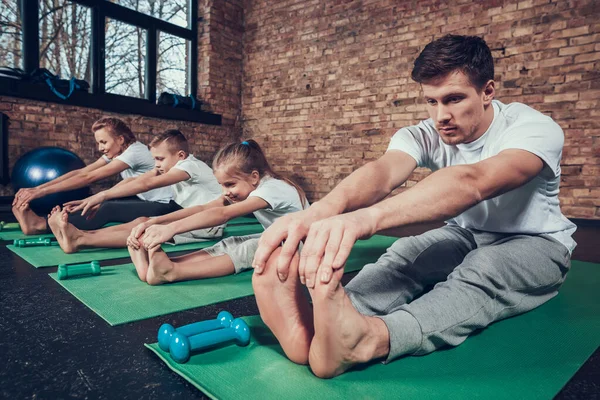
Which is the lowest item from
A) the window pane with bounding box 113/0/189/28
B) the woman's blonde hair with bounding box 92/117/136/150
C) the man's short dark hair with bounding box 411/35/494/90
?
the man's short dark hair with bounding box 411/35/494/90

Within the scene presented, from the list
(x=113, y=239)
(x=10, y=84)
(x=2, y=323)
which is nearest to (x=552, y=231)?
(x=2, y=323)

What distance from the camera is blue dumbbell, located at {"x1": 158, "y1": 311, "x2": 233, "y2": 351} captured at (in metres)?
1.04

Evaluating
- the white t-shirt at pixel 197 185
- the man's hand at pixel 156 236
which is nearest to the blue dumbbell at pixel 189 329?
the man's hand at pixel 156 236

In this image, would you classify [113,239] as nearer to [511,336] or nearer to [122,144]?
[122,144]

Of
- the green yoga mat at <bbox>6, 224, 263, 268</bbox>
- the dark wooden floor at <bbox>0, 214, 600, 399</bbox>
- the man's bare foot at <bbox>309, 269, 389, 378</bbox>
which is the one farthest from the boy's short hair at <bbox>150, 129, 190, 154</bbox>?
the man's bare foot at <bbox>309, 269, 389, 378</bbox>

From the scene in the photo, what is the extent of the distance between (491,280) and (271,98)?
5.03 meters

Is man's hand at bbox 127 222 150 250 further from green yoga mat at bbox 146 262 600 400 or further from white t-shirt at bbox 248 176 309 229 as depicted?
green yoga mat at bbox 146 262 600 400

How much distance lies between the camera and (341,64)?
16.6 ft

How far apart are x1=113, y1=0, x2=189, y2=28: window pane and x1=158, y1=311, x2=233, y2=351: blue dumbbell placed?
16.7 ft

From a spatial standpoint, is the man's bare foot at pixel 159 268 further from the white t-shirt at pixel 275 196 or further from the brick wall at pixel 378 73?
the brick wall at pixel 378 73

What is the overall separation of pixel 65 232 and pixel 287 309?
184cm

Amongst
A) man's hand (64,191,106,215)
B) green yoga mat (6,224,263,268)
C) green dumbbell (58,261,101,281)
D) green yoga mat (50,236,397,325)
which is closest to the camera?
green yoga mat (50,236,397,325)

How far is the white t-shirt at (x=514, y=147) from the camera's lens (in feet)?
3.53

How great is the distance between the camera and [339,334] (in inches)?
31.2
